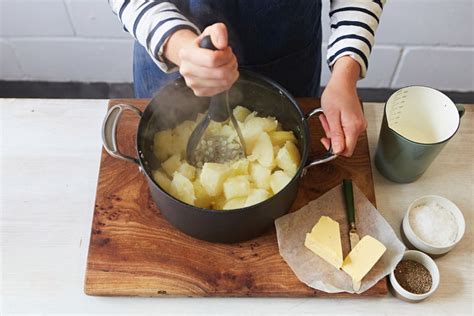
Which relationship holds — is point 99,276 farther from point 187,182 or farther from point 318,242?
point 318,242

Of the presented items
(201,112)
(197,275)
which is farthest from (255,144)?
(197,275)

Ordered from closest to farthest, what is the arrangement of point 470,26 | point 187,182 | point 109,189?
1. point 187,182
2. point 109,189
3. point 470,26

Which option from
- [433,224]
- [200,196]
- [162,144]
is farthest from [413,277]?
[162,144]

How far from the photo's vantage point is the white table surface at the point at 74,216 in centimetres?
91

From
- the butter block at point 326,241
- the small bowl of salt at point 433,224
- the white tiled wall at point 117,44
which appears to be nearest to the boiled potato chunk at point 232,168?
the butter block at point 326,241

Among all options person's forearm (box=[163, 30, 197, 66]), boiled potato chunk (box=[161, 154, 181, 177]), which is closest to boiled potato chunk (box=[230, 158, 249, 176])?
boiled potato chunk (box=[161, 154, 181, 177])

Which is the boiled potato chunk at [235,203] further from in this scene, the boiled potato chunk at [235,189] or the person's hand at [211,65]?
the person's hand at [211,65]

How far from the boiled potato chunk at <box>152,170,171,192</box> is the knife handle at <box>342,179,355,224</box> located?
1.07 ft

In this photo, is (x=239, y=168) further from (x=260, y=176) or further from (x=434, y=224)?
(x=434, y=224)

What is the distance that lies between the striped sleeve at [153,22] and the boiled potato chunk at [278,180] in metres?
0.26

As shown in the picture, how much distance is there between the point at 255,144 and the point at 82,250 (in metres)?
0.37

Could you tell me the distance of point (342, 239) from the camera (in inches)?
36.8

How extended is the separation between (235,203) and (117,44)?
3.62 feet

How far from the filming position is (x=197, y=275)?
91 centimetres
